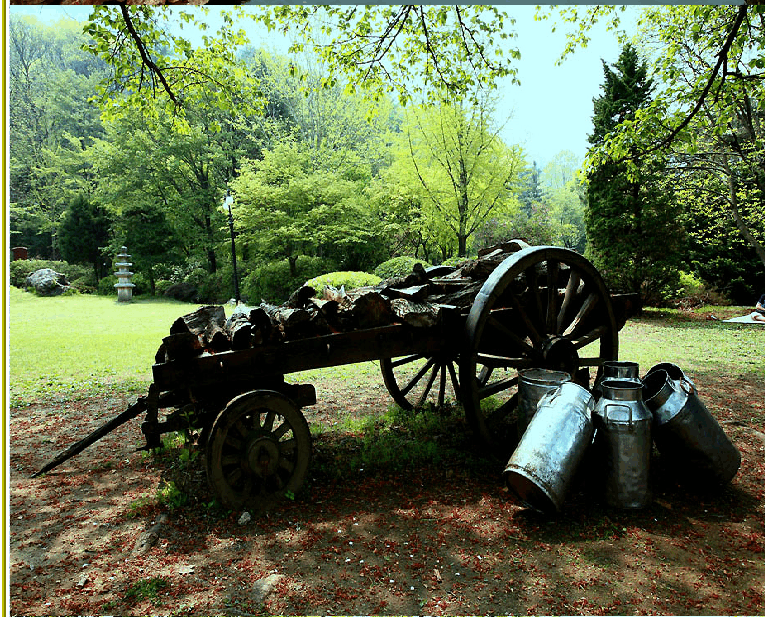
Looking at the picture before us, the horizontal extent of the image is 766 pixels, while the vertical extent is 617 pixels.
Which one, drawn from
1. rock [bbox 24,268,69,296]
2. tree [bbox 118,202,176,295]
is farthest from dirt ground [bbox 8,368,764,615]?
tree [bbox 118,202,176,295]

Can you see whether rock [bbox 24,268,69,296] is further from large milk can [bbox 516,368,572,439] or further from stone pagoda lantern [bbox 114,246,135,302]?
large milk can [bbox 516,368,572,439]

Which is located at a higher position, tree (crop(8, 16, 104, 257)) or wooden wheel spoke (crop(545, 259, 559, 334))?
tree (crop(8, 16, 104, 257))

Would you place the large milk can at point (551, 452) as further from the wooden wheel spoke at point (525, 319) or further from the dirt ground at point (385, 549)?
the wooden wheel spoke at point (525, 319)

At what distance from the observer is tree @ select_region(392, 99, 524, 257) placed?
48.5 ft

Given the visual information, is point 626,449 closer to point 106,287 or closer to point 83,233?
point 106,287

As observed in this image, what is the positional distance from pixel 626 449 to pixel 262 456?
6.78 feet

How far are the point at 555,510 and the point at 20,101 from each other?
25420mm

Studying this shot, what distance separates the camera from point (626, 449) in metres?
3.09

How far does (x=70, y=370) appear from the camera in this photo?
24.8 feet

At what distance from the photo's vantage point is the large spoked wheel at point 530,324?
3.58 meters

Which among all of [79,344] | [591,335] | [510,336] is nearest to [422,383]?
[591,335]

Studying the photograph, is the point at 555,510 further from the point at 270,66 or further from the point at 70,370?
the point at 270,66

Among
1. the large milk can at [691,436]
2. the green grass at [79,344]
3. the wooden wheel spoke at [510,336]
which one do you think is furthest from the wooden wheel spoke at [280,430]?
the green grass at [79,344]

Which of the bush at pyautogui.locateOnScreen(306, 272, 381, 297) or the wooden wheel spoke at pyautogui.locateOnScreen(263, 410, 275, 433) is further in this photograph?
the bush at pyautogui.locateOnScreen(306, 272, 381, 297)
